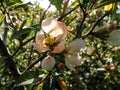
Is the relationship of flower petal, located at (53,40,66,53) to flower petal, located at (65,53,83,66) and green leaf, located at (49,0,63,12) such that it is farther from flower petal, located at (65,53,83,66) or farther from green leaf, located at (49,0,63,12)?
green leaf, located at (49,0,63,12)

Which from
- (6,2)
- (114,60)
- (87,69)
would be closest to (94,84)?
(87,69)

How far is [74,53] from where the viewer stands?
4.02 feet

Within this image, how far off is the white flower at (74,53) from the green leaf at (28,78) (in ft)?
0.71

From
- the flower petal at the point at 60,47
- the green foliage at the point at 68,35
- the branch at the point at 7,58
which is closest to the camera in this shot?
the flower petal at the point at 60,47

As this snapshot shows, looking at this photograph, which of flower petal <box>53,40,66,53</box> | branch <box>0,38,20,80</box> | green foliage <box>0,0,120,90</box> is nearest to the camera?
flower petal <box>53,40,66,53</box>

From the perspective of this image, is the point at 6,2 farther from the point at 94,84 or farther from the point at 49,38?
the point at 94,84

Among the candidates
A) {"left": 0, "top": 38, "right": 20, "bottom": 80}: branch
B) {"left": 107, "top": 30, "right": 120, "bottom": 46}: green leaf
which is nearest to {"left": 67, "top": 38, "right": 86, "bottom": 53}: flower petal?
{"left": 107, "top": 30, "right": 120, "bottom": 46}: green leaf

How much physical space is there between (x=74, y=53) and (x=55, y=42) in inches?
3.6

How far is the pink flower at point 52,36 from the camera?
1156 mm

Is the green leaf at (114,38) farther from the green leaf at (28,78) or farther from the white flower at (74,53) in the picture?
A: the green leaf at (28,78)

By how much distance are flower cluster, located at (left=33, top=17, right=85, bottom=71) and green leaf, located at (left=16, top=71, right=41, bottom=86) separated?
0.18 meters

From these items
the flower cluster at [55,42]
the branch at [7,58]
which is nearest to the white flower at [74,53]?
the flower cluster at [55,42]

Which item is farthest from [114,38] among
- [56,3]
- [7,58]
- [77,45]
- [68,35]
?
[68,35]

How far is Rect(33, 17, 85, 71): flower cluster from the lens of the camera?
116 cm
